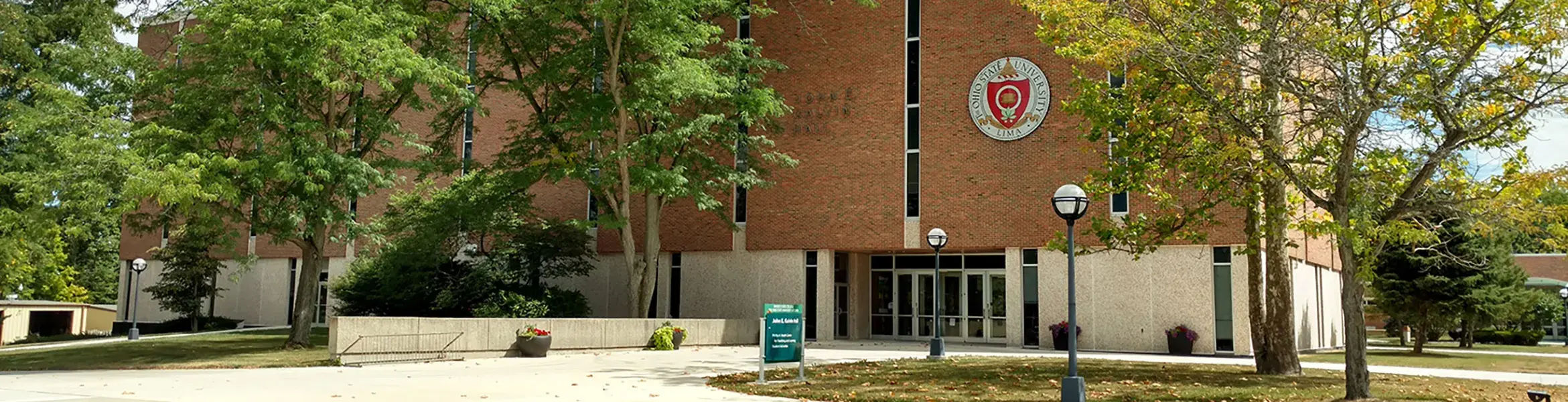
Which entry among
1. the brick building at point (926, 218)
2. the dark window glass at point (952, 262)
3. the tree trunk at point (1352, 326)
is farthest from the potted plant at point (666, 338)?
the tree trunk at point (1352, 326)

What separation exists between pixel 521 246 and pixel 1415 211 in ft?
79.7

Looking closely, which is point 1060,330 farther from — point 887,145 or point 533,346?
point 533,346

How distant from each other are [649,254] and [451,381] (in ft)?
49.4

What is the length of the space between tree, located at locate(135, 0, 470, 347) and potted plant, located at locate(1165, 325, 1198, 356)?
18.1 meters

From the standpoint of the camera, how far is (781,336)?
1672 centimetres

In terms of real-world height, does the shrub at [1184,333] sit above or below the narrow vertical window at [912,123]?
below

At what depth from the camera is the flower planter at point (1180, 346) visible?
28.1 m

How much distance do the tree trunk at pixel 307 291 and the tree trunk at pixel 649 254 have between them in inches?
333

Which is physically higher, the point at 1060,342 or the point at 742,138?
the point at 742,138

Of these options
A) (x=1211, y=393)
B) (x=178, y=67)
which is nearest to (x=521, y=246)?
(x=178, y=67)

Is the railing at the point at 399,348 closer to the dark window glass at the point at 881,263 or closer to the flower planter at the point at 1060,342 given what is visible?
the flower planter at the point at 1060,342

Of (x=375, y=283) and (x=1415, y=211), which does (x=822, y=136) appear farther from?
(x=1415, y=211)

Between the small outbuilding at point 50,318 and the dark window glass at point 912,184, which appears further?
the small outbuilding at point 50,318

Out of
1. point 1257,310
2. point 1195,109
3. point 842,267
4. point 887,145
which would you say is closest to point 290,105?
point 887,145
